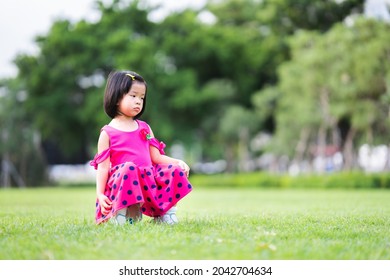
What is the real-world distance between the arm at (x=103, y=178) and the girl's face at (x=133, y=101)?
11.1 inches

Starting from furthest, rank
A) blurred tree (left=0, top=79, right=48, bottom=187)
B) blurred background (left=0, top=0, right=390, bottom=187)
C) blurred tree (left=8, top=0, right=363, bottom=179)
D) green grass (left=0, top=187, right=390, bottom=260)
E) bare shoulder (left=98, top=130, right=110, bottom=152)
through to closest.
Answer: blurred tree (left=8, top=0, right=363, bottom=179)
blurred tree (left=0, top=79, right=48, bottom=187)
blurred background (left=0, top=0, right=390, bottom=187)
bare shoulder (left=98, top=130, right=110, bottom=152)
green grass (left=0, top=187, right=390, bottom=260)

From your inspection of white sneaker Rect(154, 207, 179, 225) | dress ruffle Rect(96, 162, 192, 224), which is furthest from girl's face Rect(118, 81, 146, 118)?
white sneaker Rect(154, 207, 179, 225)

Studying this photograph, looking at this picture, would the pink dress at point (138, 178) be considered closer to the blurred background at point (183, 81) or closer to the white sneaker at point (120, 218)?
the white sneaker at point (120, 218)

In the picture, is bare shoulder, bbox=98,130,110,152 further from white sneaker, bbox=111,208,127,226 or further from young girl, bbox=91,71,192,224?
white sneaker, bbox=111,208,127,226

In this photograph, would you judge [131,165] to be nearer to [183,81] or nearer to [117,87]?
[117,87]

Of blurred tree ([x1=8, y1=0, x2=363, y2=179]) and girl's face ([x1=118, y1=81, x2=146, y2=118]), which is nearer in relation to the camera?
girl's face ([x1=118, y1=81, x2=146, y2=118])

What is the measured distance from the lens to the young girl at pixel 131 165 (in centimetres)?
484

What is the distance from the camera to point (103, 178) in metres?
4.88

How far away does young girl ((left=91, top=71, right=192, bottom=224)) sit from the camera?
15.9 ft

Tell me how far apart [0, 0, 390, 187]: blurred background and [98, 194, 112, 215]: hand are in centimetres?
1946

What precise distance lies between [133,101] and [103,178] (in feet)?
2.37

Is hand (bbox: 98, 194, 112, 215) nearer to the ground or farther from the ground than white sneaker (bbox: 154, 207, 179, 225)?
farther from the ground

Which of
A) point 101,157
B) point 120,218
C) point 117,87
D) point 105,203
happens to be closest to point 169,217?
point 120,218

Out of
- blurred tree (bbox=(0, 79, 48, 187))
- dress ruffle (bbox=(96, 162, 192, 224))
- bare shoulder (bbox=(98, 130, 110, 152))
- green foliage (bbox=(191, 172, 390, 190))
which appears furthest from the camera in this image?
blurred tree (bbox=(0, 79, 48, 187))
